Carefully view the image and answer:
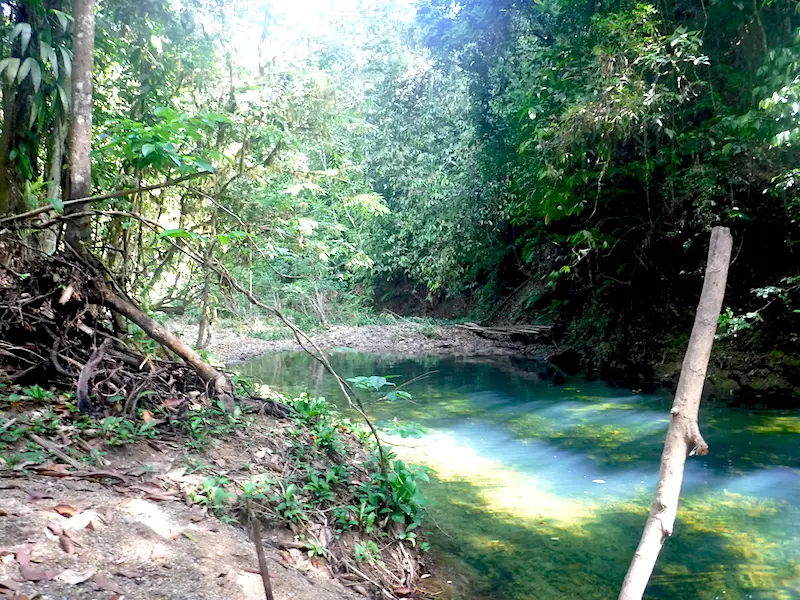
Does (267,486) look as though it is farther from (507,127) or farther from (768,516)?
(507,127)

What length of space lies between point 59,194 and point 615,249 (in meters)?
10.1

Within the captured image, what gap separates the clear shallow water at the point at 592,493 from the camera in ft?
13.6

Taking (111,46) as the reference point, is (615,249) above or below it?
below


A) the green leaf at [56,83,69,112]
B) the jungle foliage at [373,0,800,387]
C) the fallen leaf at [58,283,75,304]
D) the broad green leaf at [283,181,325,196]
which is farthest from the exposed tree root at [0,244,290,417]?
the broad green leaf at [283,181,325,196]

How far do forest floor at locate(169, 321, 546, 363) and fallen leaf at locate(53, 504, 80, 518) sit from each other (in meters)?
10.7

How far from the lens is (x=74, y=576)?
239 cm

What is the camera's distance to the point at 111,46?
20.7ft

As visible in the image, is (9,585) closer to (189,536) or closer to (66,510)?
(66,510)

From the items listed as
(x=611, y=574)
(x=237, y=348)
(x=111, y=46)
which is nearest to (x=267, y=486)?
(x=611, y=574)

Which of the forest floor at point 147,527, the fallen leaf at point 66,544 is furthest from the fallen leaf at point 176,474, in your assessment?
the fallen leaf at point 66,544

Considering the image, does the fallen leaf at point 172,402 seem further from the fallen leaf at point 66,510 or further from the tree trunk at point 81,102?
the fallen leaf at point 66,510

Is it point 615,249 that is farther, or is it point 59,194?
point 615,249

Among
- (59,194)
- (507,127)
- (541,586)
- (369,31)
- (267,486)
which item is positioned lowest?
(541,586)

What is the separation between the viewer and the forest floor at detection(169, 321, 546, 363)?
15124 millimetres
